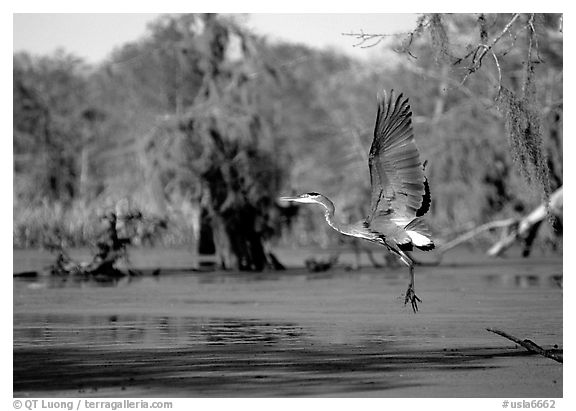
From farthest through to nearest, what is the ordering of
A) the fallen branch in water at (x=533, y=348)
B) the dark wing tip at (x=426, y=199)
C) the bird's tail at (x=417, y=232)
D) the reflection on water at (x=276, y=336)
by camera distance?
the bird's tail at (x=417, y=232), the dark wing tip at (x=426, y=199), the fallen branch in water at (x=533, y=348), the reflection on water at (x=276, y=336)

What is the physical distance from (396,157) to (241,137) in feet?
41.5

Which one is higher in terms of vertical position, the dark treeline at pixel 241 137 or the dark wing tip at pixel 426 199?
the dark treeline at pixel 241 137

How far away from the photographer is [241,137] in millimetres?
24703

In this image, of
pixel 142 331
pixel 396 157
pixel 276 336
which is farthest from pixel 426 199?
pixel 142 331

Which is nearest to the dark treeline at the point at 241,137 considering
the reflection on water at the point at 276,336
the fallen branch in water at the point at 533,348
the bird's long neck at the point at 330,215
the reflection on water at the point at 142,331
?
the bird's long neck at the point at 330,215

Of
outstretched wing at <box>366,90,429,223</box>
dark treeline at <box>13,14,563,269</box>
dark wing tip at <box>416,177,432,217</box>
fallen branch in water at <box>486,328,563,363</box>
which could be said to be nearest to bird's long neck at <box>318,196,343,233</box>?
outstretched wing at <box>366,90,429,223</box>

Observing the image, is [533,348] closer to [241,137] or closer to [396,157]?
[396,157]

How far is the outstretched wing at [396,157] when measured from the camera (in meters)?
12.2

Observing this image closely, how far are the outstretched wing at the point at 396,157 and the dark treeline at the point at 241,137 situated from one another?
605mm

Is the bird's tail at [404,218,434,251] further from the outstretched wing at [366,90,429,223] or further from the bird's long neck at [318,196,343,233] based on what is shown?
the bird's long neck at [318,196,343,233]

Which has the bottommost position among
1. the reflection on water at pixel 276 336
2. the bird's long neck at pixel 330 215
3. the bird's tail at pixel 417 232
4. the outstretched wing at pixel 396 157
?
the reflection on water at pixel 276 336

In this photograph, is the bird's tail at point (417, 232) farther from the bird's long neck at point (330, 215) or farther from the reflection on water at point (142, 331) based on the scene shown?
the reflection on water at point (142, 331)

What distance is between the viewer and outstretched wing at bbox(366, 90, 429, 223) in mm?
12188

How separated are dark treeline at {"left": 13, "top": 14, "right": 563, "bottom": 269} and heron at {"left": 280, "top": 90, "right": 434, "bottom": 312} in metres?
0.66
